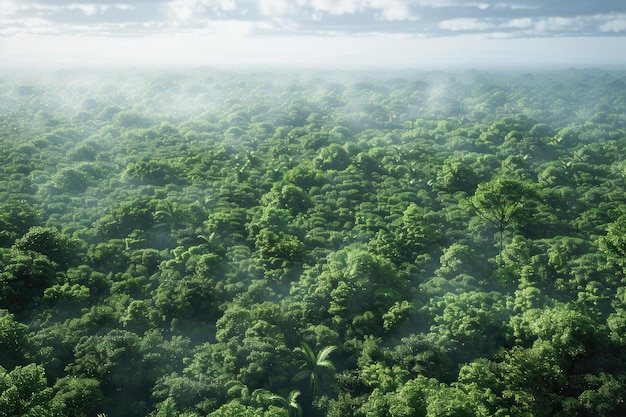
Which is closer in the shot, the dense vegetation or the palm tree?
the dense vegetation

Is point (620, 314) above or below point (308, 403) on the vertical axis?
above

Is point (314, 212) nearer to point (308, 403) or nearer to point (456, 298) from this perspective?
point (456, 298)

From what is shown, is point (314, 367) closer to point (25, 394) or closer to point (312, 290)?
point (312, 290)

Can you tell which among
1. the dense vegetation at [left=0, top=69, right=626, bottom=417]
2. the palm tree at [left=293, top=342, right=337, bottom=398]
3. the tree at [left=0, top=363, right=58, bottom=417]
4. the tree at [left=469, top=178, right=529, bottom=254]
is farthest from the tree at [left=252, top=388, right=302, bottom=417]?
the tree at [left=469, top=178, right=529, bottom=254]

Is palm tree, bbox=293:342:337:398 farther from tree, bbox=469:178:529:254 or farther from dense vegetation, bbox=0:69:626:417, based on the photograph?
tree, bbox=469:178:529:254

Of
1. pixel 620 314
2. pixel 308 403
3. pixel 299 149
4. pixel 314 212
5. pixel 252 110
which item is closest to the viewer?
pixel 308 403

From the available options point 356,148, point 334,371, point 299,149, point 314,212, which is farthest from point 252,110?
point 334,371

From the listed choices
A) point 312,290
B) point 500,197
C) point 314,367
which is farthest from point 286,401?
point 500,197

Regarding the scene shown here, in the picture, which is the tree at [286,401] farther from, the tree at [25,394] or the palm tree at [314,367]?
the tree at [25,394]
